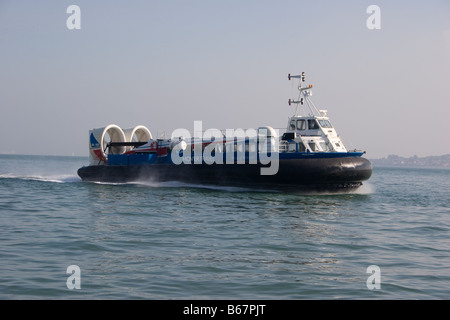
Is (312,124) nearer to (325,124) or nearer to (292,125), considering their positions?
(325,124)

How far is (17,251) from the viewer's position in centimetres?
880

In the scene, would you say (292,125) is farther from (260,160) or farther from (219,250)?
(219,250)

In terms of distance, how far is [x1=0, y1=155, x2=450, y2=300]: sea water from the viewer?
6840mm

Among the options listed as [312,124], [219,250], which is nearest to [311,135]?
[312,124]

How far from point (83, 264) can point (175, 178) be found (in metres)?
15.8

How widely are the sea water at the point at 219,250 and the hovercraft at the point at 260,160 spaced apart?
97.1 inches

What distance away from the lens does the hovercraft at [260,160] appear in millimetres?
19547

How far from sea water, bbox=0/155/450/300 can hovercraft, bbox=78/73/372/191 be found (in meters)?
2.47

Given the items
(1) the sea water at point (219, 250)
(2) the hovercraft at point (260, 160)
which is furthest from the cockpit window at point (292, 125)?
(1) the sea water at point (219, 250)

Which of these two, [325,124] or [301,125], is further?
[301,125]

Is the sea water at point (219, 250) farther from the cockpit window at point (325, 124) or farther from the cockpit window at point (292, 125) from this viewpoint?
the cockpit window at point (292, 125)

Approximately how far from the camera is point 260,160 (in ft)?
68.3

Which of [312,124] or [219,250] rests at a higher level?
[312,124]

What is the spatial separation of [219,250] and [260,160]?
11773 millimetres
